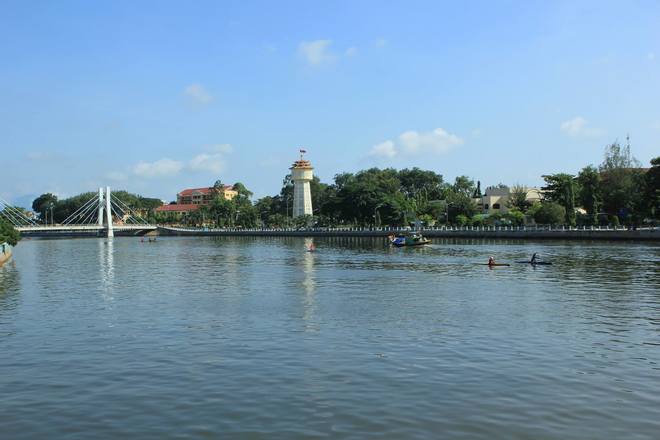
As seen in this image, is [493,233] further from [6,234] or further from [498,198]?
[6,234]

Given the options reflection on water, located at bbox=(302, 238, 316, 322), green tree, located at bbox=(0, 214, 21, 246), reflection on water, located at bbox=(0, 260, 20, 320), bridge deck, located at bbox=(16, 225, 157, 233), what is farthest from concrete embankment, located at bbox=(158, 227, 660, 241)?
reflection on water, located at bbox=(0, 260, 20, 320)

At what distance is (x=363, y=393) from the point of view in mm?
15828

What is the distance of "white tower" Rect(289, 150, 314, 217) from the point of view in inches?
7141

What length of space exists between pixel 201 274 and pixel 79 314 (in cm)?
2229

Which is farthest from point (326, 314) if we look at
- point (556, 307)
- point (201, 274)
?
point (201, 274)

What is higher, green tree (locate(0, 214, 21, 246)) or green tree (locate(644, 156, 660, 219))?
green tree (locate(644, 156, 660, 219))

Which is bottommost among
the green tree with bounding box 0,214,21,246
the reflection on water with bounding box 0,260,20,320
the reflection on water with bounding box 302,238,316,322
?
the reflection on water with bounding box 302,238,316,322

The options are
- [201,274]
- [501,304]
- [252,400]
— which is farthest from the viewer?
[201,274]

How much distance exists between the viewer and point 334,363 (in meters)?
19.0

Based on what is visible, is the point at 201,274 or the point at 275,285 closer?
the point at 275,285

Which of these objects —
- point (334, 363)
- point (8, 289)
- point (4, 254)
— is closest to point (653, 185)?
point (4, 254)

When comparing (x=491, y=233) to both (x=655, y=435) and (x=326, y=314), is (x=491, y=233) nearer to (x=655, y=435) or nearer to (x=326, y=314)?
(x=326, y=314)

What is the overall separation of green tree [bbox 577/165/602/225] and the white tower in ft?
260

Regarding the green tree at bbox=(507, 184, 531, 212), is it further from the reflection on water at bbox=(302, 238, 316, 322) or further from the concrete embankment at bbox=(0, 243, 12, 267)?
the concrete embankment at bbox=(0, 243, 12, 267)
